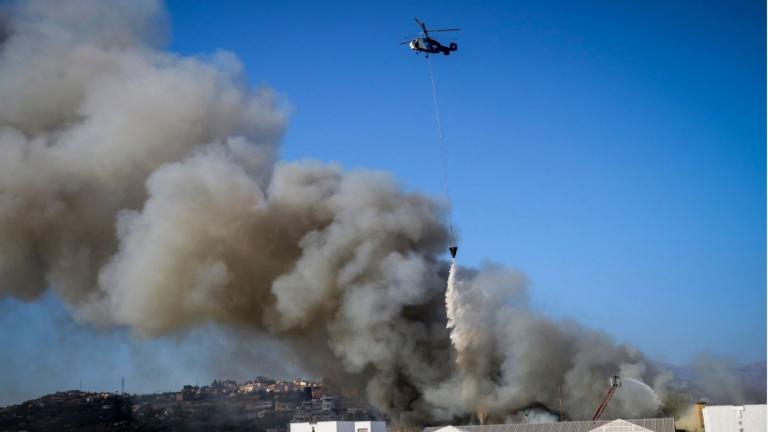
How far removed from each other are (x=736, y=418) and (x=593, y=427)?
766cm

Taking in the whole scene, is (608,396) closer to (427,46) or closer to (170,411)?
(427,46)

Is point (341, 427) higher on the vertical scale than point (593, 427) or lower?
higher

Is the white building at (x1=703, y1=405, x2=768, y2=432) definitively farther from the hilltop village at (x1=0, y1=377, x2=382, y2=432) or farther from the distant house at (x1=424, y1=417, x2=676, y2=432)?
the hilltop village at (x1=0, y1=377, x2=382, y2=432)

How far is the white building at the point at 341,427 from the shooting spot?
57688 millimetres

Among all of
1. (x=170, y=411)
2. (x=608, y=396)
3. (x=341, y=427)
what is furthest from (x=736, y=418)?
(x=170, y=411)

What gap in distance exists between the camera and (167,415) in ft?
340

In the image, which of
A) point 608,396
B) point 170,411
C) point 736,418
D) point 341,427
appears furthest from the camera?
point 170,411

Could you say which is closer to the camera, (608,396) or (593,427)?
(593,427)

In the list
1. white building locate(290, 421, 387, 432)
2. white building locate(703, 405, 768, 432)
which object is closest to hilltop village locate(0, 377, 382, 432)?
white building locate(290, 421, 387, 432)

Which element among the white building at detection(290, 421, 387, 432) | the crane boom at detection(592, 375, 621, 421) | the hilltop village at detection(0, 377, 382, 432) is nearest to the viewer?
the white building at detection(290, 421, 387, 432)

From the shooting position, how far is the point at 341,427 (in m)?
57.9

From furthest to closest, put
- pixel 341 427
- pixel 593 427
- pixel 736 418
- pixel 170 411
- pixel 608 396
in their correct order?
1. pixel 170 411
2. pixel 608 396
3. pixel 341 427
4. pixel 593 427
5. pixel 736 418

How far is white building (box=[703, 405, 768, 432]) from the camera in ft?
167

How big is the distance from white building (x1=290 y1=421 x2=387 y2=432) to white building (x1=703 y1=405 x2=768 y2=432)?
1986 centimetres
